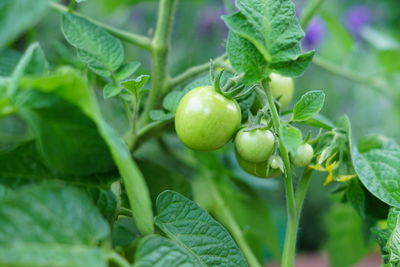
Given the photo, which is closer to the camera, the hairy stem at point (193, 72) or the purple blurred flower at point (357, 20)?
the hairy stem at point (193, 72)

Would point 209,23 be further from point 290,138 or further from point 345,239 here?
point 290,138

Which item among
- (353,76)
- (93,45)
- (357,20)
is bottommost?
(357,20)

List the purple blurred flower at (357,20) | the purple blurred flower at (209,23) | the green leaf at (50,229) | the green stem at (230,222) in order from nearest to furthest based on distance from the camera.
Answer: the green leaf at (50,229), the green stem at (230,222), the purple blurred flower at (209,23), the purple blurred flower at (357,20)

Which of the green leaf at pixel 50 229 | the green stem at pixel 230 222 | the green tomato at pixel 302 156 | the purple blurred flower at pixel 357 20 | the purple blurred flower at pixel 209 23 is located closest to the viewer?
the green leaf at pixel 50 229

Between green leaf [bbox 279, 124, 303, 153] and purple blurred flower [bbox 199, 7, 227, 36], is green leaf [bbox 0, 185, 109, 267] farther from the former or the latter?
purple blurred flower [bbox 199, 7, 227, 36]

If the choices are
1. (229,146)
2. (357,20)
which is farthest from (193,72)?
(357,20)

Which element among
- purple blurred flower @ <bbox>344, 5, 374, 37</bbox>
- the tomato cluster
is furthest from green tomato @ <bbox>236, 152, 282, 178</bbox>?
purple blurred flower @ <bbox>344, 5, 374, 37</bbox>

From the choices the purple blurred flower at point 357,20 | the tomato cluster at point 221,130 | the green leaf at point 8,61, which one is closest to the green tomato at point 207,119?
the tomato cluster at point 221,130

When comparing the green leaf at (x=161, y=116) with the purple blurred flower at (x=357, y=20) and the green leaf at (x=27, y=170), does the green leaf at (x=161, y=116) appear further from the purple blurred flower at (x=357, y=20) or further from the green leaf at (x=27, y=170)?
the purple blurred flower at (x=357, y=20)
